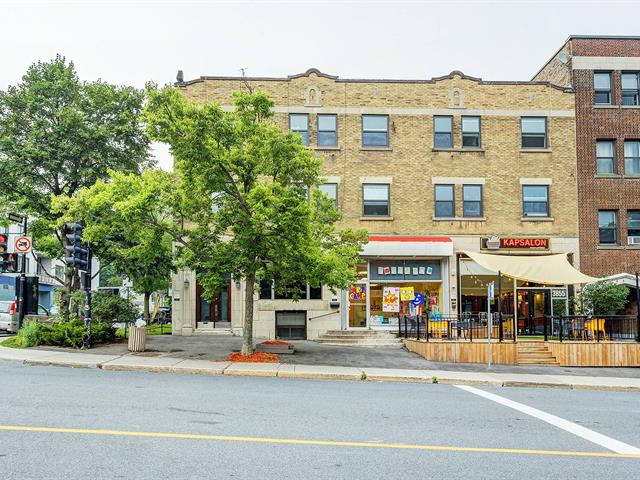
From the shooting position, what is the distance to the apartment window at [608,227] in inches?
1051

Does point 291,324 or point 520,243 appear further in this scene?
point 520,243

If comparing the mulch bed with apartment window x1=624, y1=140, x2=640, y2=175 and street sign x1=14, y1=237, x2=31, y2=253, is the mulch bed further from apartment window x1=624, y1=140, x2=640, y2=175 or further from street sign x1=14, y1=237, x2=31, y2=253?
apartment window x1=624, y1=140, x2=640, y2=175

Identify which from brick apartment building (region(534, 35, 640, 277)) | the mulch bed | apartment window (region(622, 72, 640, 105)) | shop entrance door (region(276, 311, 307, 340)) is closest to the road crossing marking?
the mulch bed

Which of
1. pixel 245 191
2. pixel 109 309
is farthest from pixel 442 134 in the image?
pixel 109 309

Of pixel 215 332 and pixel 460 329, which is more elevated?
pixel 460 329

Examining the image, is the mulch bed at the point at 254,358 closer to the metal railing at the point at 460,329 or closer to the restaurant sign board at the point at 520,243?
the metal railing at the point at 460,329

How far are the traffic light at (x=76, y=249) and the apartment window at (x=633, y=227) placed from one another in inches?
851

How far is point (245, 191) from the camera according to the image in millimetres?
17094

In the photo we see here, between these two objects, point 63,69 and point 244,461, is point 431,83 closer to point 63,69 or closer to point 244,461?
point 63,69

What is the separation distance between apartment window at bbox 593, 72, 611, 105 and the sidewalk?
15.1m

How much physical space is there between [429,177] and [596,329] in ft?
31.5

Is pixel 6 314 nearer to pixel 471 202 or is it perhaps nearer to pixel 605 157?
pixel 471 202

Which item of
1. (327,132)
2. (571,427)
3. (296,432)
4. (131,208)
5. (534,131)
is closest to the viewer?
(296,432)

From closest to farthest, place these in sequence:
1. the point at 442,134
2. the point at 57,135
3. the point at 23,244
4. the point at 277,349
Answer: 1. the point at 277,349
2. the point at 23,244
3. the point at 57,135
4. the point at 442,134
